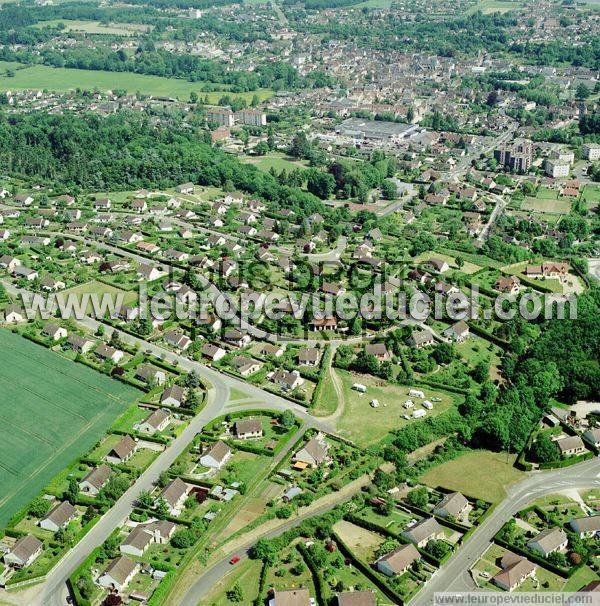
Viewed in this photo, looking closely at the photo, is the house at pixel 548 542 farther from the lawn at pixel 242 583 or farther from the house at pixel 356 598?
the lawn at pixel 242 583

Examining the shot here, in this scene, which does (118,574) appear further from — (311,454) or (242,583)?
(311,454)

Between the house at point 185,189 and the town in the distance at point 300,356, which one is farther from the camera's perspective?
the house at point 185,189

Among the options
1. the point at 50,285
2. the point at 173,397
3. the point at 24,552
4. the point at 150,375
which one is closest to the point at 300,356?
the point at 173,397

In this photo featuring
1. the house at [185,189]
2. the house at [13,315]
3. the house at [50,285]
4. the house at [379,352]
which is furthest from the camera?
the house at [185,189]

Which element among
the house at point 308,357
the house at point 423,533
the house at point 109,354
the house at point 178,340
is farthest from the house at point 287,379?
the house at point 423,533

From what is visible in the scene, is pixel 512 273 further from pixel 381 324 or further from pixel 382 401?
pixel 382 401

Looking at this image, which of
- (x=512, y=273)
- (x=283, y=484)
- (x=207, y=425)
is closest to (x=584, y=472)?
(x=283, y=484)

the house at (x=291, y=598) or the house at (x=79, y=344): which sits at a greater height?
the house at (x=291, y=598)
